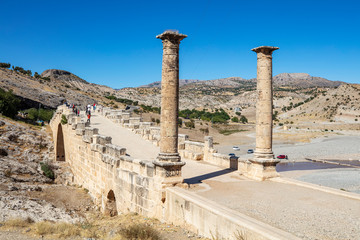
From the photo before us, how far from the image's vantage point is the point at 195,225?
22.2 ft

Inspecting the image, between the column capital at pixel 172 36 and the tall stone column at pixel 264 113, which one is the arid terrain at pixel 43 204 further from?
the column capital at pixel 172 36

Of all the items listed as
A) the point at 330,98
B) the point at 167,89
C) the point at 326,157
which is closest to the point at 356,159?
the point at 326,157

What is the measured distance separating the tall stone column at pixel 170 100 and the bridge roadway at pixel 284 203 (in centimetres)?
111

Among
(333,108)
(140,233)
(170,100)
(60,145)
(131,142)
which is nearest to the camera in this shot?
(140,233)

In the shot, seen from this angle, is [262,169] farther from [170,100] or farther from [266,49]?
[266,49]

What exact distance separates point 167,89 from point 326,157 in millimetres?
35513

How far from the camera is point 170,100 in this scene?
8805 mm

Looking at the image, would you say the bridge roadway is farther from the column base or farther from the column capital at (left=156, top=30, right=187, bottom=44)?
the column capital at (left=156, top=30, right=187, bottom=44)

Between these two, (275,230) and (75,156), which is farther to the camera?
(75,156)

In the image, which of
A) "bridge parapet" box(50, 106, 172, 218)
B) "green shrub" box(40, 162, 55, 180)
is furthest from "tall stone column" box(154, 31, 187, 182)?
"green shrub" box(40, 162, 55, 180)

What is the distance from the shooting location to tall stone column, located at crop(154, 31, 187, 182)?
8.71 meters

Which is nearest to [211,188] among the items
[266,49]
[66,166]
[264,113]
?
[264,113]

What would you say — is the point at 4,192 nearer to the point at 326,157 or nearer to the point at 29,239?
the point at 29,239

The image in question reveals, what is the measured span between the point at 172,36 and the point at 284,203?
535 cm
